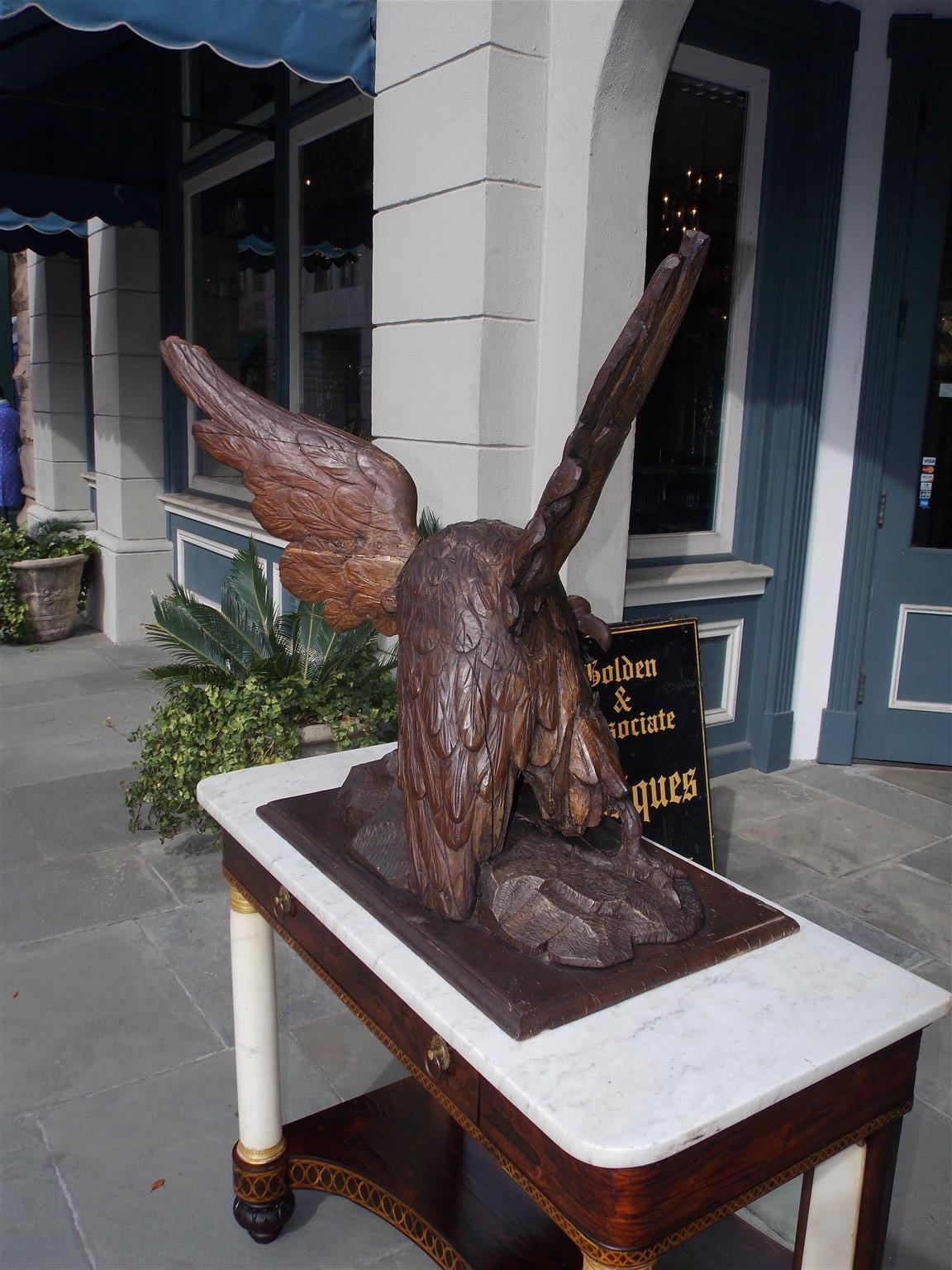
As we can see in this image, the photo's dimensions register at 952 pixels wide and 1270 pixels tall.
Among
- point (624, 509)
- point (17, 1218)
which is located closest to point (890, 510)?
point (624, 509)

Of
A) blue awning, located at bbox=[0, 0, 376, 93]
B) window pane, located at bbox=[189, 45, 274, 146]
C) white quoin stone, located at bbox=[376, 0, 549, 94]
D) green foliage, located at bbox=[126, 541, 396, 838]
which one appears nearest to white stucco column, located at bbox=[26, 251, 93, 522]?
window pane, located at bbox=[189, 45, 274, 146]

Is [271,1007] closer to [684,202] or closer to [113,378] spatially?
[684,202]

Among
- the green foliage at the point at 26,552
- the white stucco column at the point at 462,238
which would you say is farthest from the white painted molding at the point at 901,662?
the green foliage at the point at 26,552

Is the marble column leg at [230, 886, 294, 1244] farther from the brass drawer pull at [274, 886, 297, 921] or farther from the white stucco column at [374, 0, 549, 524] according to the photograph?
the white stucco column at [374, 0, 549, 524]

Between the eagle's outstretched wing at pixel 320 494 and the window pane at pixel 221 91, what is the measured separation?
15.1 ft

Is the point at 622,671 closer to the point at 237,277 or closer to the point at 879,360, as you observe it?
the point at 879,360

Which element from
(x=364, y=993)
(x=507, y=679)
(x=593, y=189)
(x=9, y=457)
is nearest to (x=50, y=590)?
(x=9, y=457)

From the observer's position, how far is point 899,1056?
4.50 ft

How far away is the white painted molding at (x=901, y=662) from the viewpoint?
16.0 feet

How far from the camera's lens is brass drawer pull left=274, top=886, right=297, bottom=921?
1.77 m

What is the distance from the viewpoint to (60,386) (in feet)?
29.5

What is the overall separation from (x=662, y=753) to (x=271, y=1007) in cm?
174

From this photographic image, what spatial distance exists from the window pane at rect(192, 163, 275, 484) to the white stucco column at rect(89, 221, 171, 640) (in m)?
0.49

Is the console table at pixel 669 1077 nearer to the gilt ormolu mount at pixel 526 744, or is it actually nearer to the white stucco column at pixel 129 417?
the gilt ormolu mount at pixel 526 744
